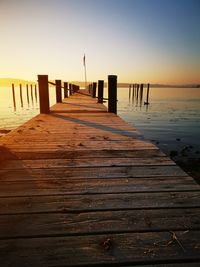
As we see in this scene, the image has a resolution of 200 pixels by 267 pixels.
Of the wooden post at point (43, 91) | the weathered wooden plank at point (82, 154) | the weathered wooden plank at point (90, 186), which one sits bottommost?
the weathered wooden plank at point (82, 154)

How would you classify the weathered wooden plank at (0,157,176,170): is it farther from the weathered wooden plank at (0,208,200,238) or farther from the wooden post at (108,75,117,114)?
the wooden post at (108,75,117,114)

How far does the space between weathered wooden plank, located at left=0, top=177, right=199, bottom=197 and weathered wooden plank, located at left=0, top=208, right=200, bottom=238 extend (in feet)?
1.14

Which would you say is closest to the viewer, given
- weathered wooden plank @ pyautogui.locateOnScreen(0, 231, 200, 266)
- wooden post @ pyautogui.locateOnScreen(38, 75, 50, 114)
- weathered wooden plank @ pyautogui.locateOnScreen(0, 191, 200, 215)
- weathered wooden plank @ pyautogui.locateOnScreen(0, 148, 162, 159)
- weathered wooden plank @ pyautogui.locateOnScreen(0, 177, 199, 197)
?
weathered wooden plank @ pyautogui.locateOnScreen(0, 231, 200, 266)

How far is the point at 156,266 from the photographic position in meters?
1.21

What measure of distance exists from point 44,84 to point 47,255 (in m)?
6.93

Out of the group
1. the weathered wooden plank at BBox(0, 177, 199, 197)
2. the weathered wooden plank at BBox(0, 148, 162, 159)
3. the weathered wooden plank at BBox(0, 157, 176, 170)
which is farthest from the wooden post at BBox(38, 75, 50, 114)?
the weathered wooden plank at BBox(0, 177, 199, 197)

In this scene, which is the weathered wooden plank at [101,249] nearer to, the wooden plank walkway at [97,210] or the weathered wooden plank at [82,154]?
the wooden plank walkway at [97,210]

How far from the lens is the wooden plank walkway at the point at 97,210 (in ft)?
4.26

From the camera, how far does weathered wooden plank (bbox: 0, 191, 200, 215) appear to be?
5.81 ft

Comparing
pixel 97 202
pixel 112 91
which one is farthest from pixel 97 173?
pixel 112 91

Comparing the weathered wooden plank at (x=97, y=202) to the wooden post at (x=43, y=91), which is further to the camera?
the wooden post at (x=43, y=91)

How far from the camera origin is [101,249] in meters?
1.33

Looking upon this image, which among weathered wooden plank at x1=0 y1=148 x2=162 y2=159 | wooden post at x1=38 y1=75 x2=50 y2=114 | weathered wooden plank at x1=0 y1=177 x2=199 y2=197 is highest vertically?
wooden post at x1=38 y1=75 x2=50 y2=114

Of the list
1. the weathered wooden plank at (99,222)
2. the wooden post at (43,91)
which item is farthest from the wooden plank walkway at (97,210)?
the wooden post at (43,91)
